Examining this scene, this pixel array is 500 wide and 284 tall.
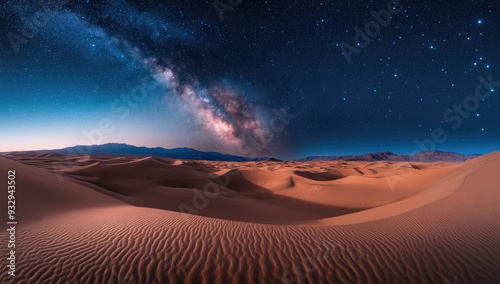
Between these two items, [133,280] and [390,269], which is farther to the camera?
[390,269]

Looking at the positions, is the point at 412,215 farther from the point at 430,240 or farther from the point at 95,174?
the point at 95,174

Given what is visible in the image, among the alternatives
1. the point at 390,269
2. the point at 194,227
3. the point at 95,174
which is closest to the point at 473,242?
the point at 390,269

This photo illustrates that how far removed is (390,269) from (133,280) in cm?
341

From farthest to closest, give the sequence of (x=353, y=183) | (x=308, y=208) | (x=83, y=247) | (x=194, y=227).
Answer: (x=353, y=183)
(x=308, y=208)
(x=194, y=227)
(x=83, y=247)

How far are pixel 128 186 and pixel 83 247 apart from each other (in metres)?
11.4

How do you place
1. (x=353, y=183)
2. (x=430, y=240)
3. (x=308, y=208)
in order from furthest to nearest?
(x=353, y=183)
(x=308, y=208)
(x=430, y=240)

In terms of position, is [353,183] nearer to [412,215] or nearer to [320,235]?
[412,215]

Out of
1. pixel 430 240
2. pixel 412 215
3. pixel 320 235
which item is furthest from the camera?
pixel 412 215

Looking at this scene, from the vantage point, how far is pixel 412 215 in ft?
18.0

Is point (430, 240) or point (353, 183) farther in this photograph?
point (353, 183)

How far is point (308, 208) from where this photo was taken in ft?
39.6

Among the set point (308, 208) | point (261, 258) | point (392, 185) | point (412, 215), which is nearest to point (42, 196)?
point (261, 258)

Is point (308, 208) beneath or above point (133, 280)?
beneath

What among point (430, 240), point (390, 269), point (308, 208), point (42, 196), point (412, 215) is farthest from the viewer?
point (308, 208)
